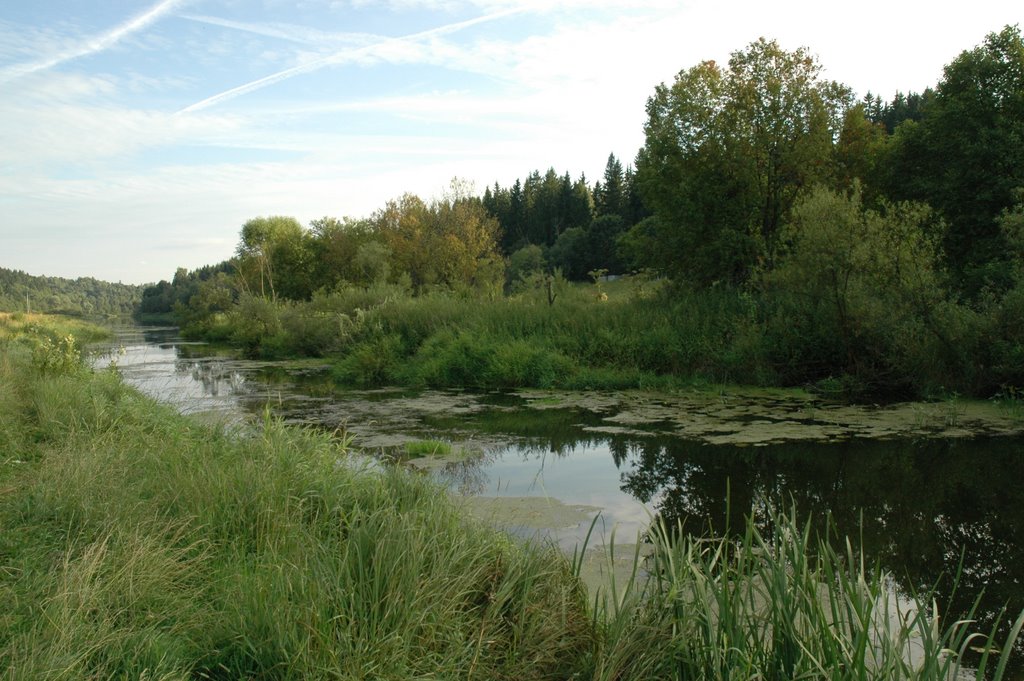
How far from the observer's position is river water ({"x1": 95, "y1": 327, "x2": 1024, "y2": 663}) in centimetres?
551

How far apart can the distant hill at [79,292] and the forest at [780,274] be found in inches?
1236

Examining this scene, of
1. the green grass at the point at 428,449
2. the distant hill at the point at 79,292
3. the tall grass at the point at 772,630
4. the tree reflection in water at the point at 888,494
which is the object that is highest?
the distant hill at the point at 79,292

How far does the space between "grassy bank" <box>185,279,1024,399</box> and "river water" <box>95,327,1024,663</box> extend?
1229 mm

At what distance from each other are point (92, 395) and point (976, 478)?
32.0 feet

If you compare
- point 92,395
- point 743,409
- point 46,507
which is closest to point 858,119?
point 743,409

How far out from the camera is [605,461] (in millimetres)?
8484

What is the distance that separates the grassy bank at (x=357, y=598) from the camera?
109 inches

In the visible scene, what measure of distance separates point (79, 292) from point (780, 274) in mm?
82474

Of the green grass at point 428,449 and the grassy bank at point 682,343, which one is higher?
the grassy bank at point 682,343

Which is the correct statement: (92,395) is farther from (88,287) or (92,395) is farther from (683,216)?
(88,287)

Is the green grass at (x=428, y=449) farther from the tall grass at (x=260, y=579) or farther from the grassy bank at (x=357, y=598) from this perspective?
the grassy bank at (x=357, y=598)

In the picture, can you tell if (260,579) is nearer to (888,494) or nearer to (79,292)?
(888,494)

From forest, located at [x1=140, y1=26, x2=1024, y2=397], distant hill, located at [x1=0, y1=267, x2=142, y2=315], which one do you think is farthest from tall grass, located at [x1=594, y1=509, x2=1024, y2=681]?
distant hill, located at [x1=0, y1=267, x2=142, y2=315]

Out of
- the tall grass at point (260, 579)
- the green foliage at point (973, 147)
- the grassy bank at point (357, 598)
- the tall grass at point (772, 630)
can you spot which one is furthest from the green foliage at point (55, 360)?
the green foliage at point (973, 147)
